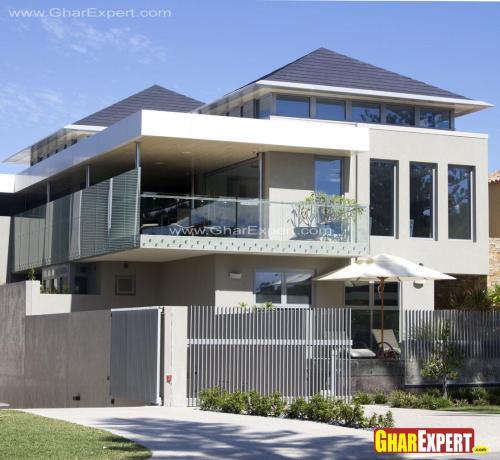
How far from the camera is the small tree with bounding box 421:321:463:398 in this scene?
75.0 ft

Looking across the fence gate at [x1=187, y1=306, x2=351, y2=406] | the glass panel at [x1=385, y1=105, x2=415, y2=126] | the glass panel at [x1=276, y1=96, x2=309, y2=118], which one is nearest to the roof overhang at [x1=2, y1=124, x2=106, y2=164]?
Result: the glass panel at [x1=276, y1=96, x2=309, y2=118]

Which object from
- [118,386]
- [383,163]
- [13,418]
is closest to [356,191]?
[383,163]

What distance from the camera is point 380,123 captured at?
2973 cm

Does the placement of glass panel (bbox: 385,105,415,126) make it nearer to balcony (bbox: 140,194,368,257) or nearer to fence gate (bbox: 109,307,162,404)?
balcony (bbox: 140,194,368,257)

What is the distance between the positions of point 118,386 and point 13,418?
503cm

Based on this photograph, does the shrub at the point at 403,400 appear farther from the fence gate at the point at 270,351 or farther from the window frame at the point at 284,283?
the window frame at the point at 284,283

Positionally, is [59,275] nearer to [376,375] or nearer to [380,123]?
[380,123]

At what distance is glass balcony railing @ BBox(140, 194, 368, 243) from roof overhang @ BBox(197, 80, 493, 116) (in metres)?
3.93

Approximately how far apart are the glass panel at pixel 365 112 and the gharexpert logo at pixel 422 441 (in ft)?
50.5

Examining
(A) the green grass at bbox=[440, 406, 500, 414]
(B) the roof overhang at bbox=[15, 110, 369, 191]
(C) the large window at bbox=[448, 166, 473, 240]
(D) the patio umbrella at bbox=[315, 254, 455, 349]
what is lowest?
(A) the green grass at bbox=[440, 406, 500, 414]

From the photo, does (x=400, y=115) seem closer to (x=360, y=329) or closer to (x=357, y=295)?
(x=357, y=295)

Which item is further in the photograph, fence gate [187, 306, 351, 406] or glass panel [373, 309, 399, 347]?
glass panel [373, 309, 399, 347]

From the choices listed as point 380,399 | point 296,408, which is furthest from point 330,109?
point 296,408

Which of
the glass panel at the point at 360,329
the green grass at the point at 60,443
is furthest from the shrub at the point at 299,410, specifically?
the glass panel at the point at 360,329
